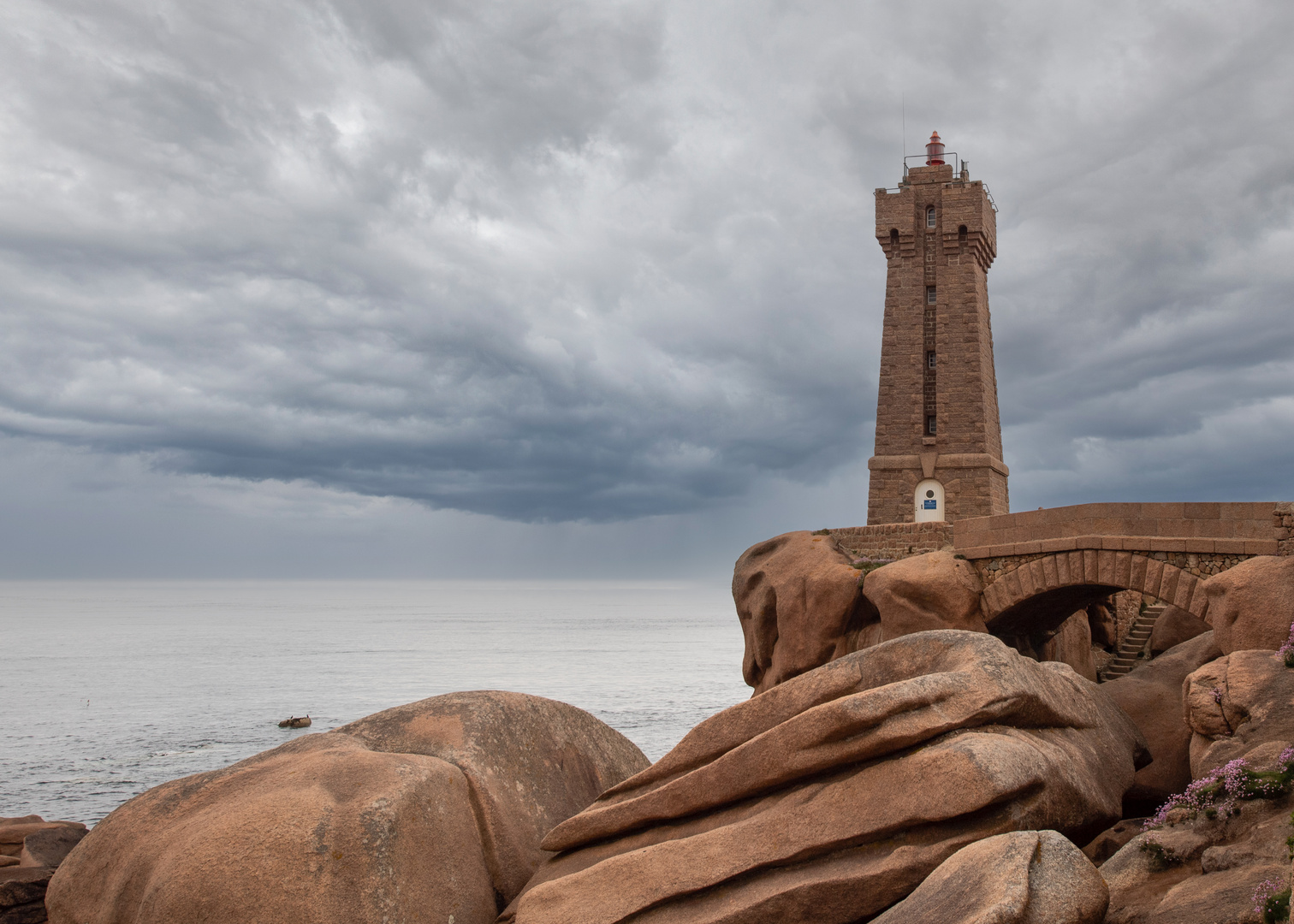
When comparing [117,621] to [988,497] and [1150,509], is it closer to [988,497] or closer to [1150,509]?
[988,497]

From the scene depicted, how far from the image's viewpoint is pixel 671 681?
64562 mm

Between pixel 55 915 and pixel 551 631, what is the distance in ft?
389

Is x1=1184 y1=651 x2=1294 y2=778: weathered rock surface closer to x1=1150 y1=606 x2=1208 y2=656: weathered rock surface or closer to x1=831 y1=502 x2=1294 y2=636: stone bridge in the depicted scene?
x1=831 y1=502 x2=1294 y2=636: stone bridge

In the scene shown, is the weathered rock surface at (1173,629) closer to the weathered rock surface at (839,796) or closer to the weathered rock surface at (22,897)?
the weathered rock surface at (839,796)

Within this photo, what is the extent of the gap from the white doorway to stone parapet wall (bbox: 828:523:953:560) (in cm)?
926

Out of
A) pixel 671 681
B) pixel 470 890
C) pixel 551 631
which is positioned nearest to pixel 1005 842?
pixel 470 890

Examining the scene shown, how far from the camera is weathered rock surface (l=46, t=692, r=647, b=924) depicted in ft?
30.5

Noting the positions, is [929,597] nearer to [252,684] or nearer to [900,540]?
[900,540]

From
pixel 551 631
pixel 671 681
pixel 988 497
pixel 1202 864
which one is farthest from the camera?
pixel 551 631

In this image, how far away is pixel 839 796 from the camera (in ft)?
30.1

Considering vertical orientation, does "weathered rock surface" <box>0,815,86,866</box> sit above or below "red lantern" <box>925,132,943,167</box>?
below

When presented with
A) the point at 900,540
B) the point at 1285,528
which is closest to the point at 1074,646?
the point at 900,540

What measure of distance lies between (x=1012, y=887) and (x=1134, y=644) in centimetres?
2553

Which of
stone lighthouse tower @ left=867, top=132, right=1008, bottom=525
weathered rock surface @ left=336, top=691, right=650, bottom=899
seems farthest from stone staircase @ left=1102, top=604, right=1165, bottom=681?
weathered rock surface @ left=336, top=691, right=650, bottom=899
